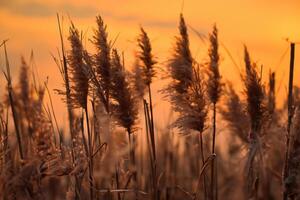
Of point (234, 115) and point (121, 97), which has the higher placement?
point (121, 97)

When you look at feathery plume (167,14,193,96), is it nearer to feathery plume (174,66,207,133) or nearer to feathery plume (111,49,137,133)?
feathery plume (174,66,207,133)

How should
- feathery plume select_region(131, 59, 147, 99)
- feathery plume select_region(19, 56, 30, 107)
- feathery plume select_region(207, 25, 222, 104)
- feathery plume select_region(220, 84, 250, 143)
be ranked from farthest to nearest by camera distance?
feathery plume select_region(19, 56, 30, 107), feathery plume select_region(220, 84, 250, 143), feathery plume select_region(131, 59, 147, 99), feathery plume select_region(207, 25, 222, 104)

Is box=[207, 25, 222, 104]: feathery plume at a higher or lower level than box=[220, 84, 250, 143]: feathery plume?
higher

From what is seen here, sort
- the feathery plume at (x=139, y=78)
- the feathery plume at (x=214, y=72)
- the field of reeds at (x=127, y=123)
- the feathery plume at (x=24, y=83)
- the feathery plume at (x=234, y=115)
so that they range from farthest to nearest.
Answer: the feathery plume at (x=24, y=83), the feathery plume at (x=234, y=115), the feathery plume at (x=139, y=78), the feathery plume at (x=214, y=72), the field of reeds at (x=127, y=123)

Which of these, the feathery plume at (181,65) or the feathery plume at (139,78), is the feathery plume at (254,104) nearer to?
the feathery plume at (181,65)

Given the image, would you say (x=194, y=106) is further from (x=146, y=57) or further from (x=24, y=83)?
(x=24, y=83)

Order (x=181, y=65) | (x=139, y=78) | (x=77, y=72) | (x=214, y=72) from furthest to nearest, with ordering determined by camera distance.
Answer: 1. (x=139, y=78)
2. (x=214, y=72)
3. (x=181, y=65)
4. (x=77, y=72)

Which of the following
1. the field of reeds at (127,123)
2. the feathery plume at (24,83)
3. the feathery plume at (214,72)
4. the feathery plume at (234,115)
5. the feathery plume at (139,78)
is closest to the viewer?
the field of reeds at (127,123)

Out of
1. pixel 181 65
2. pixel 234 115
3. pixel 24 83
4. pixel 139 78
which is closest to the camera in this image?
pixel 181 65

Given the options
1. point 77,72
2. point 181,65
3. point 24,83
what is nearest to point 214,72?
point 181,65

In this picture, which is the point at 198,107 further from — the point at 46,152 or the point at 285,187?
the point at 46,152

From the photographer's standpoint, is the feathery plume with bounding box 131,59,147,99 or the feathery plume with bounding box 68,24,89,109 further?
the feathery plume with bounding box 131,59,147,99

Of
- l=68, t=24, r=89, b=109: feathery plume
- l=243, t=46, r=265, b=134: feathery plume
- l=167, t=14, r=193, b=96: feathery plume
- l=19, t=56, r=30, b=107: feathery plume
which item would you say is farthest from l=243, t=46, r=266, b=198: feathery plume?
l=19, t=56, r=30, b=107: feathery plume

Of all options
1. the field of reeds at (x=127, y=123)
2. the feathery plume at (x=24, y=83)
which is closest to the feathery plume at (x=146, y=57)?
the field of reeds at (x=127, y=123)
